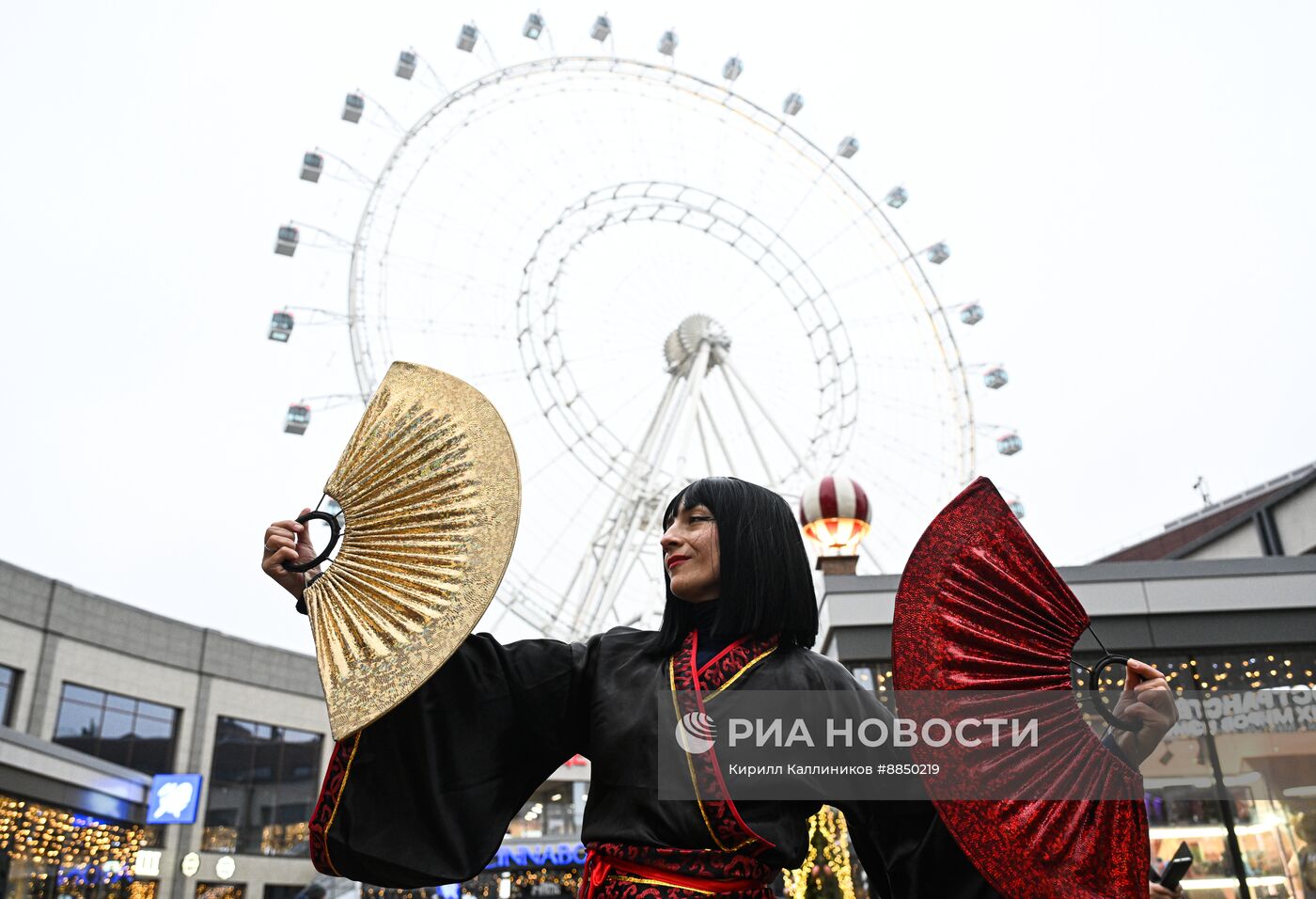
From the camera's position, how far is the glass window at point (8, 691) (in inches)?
778

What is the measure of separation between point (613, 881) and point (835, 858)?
5974 millimetres

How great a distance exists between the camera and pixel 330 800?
6.52 ft

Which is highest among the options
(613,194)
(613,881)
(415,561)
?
(613,194)

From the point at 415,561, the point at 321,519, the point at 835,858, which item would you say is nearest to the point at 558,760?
the point at 415,561

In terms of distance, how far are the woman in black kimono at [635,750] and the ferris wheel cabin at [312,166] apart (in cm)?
1533

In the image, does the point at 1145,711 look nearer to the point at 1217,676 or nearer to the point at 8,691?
the point at 1217,676

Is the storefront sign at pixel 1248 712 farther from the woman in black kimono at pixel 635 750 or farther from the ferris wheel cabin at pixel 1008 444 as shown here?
the ferris wheel cabin at pixel 1008 444

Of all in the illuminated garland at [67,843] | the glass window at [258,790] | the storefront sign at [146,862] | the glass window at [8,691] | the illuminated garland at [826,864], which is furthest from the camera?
the glass window at [258,790]

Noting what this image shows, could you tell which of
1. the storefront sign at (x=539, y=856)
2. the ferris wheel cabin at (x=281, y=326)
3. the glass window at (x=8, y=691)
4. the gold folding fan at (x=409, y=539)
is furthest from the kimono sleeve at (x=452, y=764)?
the glass window at (x=8, y=691)

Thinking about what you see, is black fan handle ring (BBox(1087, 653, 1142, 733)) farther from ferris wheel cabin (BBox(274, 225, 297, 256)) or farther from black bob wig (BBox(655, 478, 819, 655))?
ferris wheel cabin (BBox(274, 225, 297, 256))

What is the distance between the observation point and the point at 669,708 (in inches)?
81.8

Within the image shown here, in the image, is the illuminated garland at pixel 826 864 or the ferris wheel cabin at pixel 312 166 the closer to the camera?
the illuminated garland at pixel 826 864

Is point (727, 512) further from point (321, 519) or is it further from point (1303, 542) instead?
point (1303, 542)

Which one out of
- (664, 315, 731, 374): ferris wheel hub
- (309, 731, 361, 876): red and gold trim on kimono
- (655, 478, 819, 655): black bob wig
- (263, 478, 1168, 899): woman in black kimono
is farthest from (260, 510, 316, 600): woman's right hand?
(664, 315, 731, 374): ferris wheel hub
